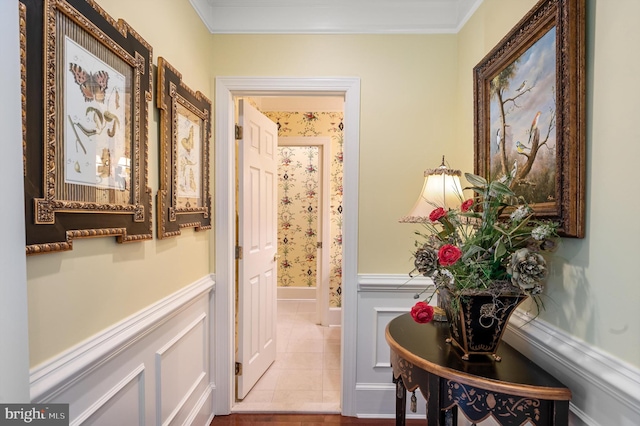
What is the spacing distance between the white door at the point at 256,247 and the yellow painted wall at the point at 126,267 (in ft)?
1.13

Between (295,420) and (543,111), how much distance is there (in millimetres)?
2086

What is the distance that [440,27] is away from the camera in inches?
74.5

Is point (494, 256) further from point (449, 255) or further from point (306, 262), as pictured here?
point (306, 262)

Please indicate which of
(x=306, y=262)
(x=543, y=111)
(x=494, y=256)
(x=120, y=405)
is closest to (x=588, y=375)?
(x=494, y=256)

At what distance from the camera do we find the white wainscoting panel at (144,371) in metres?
0.87

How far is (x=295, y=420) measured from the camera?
1.93 metres

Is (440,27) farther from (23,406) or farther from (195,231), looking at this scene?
(23,406)

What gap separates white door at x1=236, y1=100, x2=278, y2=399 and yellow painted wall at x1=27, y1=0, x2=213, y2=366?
1.13ft

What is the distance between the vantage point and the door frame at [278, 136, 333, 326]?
3381mm

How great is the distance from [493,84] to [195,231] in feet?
5.52

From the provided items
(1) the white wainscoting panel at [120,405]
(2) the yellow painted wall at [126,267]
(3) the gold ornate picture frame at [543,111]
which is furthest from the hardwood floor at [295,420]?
(3) the gold ornate picture frame at [543,111]

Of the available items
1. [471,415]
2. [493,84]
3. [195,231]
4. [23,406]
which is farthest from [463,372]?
[195,231]

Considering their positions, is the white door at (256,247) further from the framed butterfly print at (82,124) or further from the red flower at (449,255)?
the red flower at (449,255)

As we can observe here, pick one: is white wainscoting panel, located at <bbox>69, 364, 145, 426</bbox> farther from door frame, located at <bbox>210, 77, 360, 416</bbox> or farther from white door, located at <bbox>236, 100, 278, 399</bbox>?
white door, located at <bbox>236, 100, 278, 399</bbox>
